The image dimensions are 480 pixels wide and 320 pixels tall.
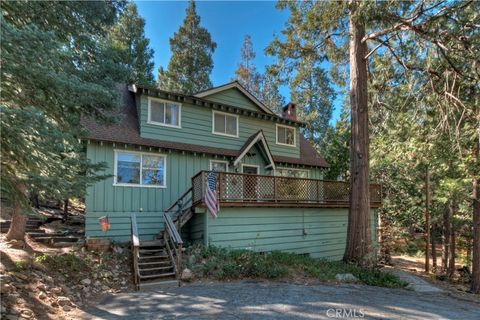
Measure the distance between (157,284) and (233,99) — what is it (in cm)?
937

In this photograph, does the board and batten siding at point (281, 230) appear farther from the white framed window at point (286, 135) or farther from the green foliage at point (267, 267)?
the white framed window at point (286, 135)

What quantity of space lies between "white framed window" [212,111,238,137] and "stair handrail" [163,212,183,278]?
18.1ft

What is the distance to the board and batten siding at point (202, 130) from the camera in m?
12.3

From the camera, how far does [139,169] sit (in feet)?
38.3

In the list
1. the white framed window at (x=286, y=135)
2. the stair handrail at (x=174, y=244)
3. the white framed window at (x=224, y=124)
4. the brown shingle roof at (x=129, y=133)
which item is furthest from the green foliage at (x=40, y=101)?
the white framed window at (x=286, y=135)

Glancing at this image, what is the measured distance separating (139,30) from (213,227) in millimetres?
20435

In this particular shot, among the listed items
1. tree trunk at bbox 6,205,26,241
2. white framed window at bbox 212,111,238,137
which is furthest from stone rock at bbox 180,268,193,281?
white framed window at bbox 212,111,238,137

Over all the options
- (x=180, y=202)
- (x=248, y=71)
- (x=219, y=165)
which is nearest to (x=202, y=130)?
(x=219, y=165)

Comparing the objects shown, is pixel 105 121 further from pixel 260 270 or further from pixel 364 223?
pixel 364 223

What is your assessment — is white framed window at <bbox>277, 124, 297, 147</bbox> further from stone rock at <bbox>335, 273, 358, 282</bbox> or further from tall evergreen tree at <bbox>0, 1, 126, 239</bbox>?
tall evergreen tree at <bbox>0, 1, 126, 239</bbox>

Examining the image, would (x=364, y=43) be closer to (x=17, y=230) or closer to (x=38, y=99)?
(x=38, y=99)

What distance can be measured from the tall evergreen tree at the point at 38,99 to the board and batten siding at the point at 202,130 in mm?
3909

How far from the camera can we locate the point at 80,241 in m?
10.3

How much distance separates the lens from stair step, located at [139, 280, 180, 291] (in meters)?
7.67
